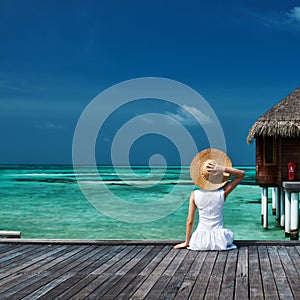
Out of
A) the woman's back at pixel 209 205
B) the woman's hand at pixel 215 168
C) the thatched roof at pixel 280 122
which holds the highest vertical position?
the thatched roof at pixel 280 122

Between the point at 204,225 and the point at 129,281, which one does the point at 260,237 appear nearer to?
the point at 204,225

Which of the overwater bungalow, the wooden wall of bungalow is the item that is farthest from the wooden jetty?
the wooden wall of bungalow

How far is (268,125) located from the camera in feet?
38.6

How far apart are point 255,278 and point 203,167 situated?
4.77ft

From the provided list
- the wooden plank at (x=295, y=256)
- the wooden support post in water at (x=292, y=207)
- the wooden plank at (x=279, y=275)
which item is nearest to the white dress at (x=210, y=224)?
the wooden plank at (x=279, y=275)

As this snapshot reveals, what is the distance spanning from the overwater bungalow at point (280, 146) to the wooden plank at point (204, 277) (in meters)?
6.92

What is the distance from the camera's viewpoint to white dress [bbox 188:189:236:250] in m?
4.96

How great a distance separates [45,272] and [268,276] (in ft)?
6.30

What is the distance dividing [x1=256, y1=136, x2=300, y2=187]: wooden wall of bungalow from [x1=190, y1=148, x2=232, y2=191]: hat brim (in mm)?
7371

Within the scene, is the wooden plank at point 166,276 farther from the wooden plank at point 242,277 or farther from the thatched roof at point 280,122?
the thatched roof at point 280,122

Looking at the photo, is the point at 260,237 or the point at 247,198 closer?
the point at 260,237

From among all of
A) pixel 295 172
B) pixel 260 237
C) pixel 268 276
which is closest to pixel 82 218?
pixel 260 237

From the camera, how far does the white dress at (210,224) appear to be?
496cm

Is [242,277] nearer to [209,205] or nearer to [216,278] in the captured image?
[216,278]
